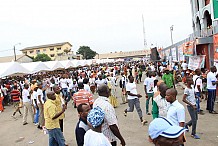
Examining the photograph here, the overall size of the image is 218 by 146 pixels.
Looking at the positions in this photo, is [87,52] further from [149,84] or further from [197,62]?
[149,84]

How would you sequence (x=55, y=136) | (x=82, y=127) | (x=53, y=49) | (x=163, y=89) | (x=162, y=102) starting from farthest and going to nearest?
1. (x=53, y=49)
2. (x=55, y=136)
3. (x=162, y=102)
4. (x=163, y=89)
5. (x=82, y=127)

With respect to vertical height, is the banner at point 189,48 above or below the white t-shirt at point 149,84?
above

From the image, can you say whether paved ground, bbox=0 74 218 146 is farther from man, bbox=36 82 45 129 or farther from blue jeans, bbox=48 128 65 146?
blue jeans, bbox=48 128 65 146

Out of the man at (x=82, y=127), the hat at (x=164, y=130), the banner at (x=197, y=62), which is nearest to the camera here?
the hat at (x=164, y=130)

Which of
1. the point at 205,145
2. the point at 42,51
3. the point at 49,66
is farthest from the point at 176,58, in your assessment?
the point at 42,51

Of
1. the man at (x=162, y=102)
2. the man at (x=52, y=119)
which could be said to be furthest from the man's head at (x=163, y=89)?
the man at (x=52, y=119)

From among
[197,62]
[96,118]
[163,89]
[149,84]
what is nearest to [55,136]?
[163,89]

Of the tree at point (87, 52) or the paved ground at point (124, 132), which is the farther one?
the tree at point (87, 52)

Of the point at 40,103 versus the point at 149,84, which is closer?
the point at 40,103

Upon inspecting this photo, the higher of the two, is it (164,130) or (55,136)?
(164,130)

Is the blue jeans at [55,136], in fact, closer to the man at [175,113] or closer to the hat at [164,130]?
the man at [175,113]

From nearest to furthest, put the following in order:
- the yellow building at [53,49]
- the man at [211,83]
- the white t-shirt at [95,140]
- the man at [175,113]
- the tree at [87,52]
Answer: the white t-shirt at [95,140] → the man at [175,113] → the man at [211,83] → the tree at [87,52] → the yellow building at [53,49]

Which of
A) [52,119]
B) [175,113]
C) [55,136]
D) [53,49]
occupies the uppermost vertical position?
[53,49]

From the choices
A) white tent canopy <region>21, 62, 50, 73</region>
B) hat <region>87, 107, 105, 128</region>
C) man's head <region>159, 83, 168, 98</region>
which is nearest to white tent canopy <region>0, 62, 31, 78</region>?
white tent canopy <region>21, 62, 50, 73</region>
